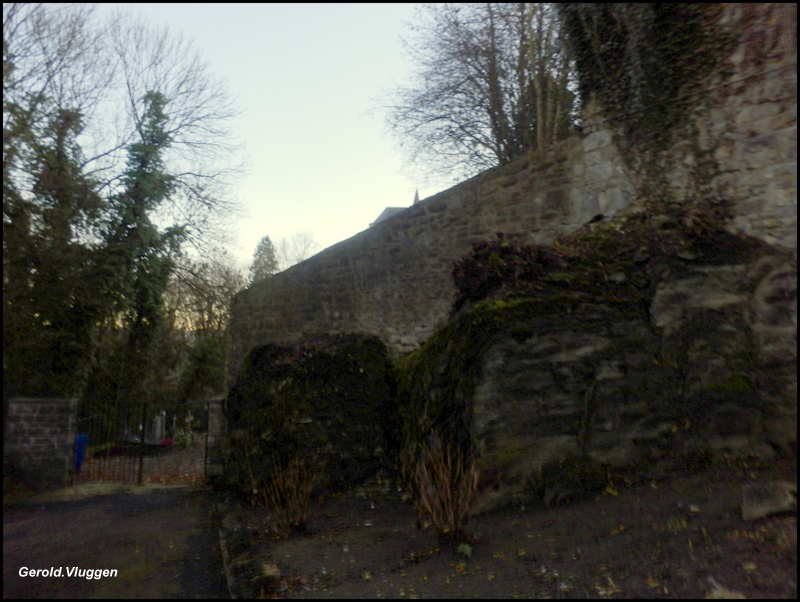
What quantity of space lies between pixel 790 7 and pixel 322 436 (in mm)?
7088

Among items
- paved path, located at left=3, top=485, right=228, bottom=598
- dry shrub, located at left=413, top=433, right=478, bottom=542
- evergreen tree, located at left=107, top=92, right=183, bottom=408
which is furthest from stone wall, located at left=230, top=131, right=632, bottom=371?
dry shrub, located at left=413, top=433, right=478, bottom=542

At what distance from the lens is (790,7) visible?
20.0ft

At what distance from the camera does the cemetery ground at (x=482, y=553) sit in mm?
3695

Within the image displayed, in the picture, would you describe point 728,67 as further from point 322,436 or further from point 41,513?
point 41,513

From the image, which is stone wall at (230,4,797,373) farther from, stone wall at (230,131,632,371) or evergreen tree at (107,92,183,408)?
evergreen tree at (107,92,183,408)

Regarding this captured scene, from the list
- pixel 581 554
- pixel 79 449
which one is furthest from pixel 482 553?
pixel 79 449

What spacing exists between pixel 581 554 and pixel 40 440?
8.30m

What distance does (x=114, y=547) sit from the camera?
5.47m

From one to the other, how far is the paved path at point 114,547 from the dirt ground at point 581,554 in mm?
422

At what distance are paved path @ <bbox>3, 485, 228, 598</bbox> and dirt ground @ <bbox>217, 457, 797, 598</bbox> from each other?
42cm

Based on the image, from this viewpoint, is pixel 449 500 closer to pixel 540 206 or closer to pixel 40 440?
pixel 540 206

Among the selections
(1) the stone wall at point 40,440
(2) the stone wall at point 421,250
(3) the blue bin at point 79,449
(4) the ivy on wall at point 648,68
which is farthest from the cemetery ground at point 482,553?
(2) the stone wall at point 421,250

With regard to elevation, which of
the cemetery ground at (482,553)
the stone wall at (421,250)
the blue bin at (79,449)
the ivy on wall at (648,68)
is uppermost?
the ivy on wall at (648,68)

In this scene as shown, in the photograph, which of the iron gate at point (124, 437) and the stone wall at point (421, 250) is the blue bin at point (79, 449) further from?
the stone wall at point (421, 250)
